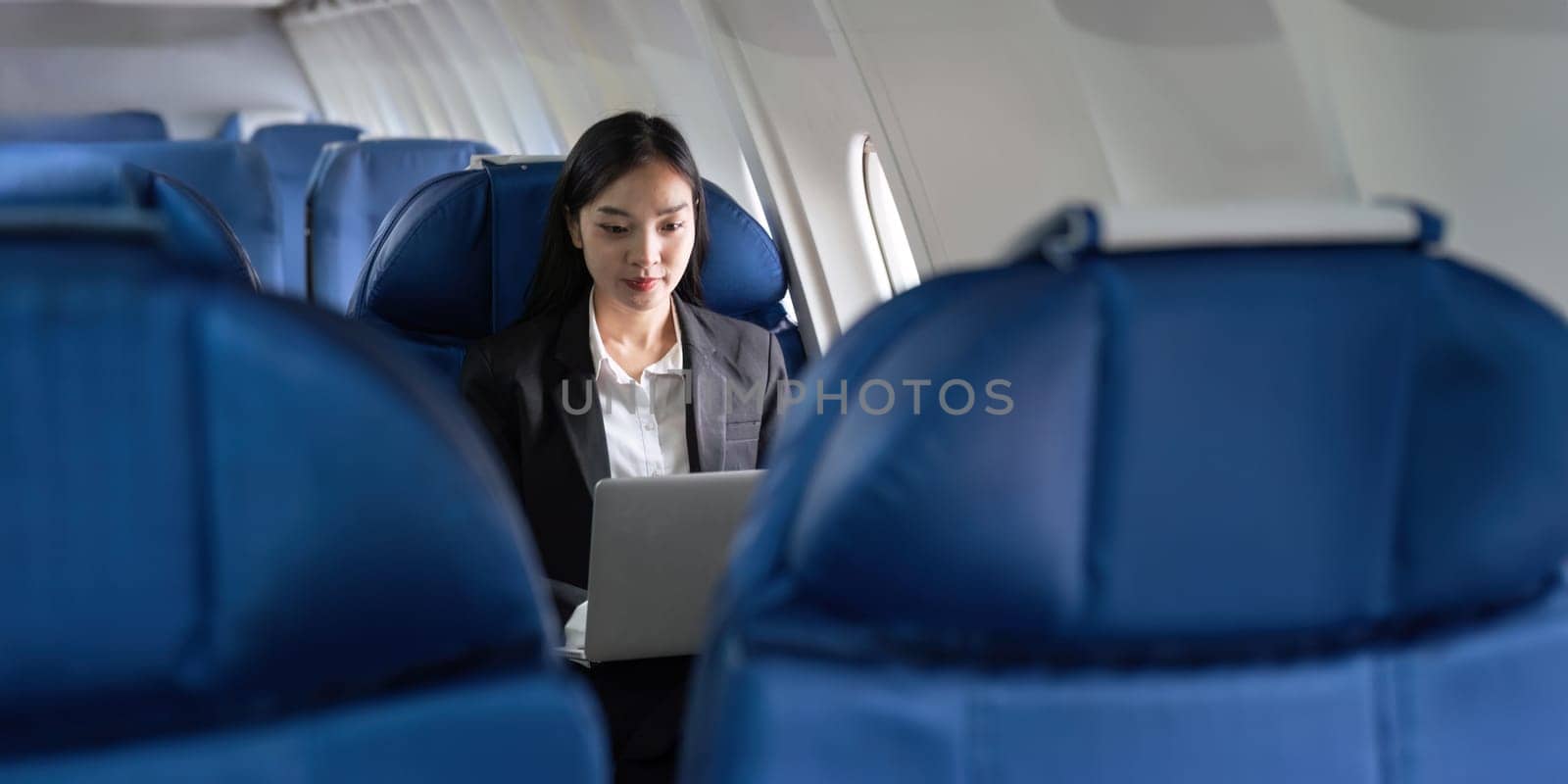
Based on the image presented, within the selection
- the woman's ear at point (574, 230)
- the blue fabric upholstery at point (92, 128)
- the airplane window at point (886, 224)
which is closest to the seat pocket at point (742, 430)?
the woman's ear at point (574, 230)

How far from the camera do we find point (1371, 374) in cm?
128

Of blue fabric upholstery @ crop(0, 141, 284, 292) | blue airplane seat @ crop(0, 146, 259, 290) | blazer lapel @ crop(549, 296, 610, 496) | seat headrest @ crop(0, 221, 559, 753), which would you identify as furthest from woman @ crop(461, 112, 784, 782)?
Answer: blue fabric upholstery @ crop(0, 141, 284, 292)

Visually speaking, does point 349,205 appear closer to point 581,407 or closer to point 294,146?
point 581,407

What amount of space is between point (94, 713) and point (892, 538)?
0.58 m

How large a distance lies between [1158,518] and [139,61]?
1819 cm

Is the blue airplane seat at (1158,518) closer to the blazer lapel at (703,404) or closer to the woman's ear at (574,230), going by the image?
the blazer lapel at (703,404)

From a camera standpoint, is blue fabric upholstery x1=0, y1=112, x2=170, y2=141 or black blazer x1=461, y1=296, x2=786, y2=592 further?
blue fabric upholstery x1=0, y1=112, x2=170, y2=141

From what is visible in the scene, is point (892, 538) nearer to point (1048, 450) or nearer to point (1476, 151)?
point (1048, 450)

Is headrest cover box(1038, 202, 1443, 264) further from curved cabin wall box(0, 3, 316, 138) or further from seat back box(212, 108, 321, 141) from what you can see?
curved cabin wall box(0, 3, 316, 138)

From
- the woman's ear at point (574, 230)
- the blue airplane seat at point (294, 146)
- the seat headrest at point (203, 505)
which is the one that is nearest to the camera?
the seat headrest at point (203, 505)

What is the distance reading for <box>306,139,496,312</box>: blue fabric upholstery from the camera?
6219 millimetres

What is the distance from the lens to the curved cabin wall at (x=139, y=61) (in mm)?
17094

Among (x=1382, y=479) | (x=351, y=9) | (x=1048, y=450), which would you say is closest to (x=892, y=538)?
(x=1048, y=450)

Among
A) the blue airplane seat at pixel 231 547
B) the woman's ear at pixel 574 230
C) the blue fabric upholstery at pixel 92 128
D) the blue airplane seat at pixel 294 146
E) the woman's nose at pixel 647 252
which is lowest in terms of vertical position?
the blue airplane seat at pixel 231 547
